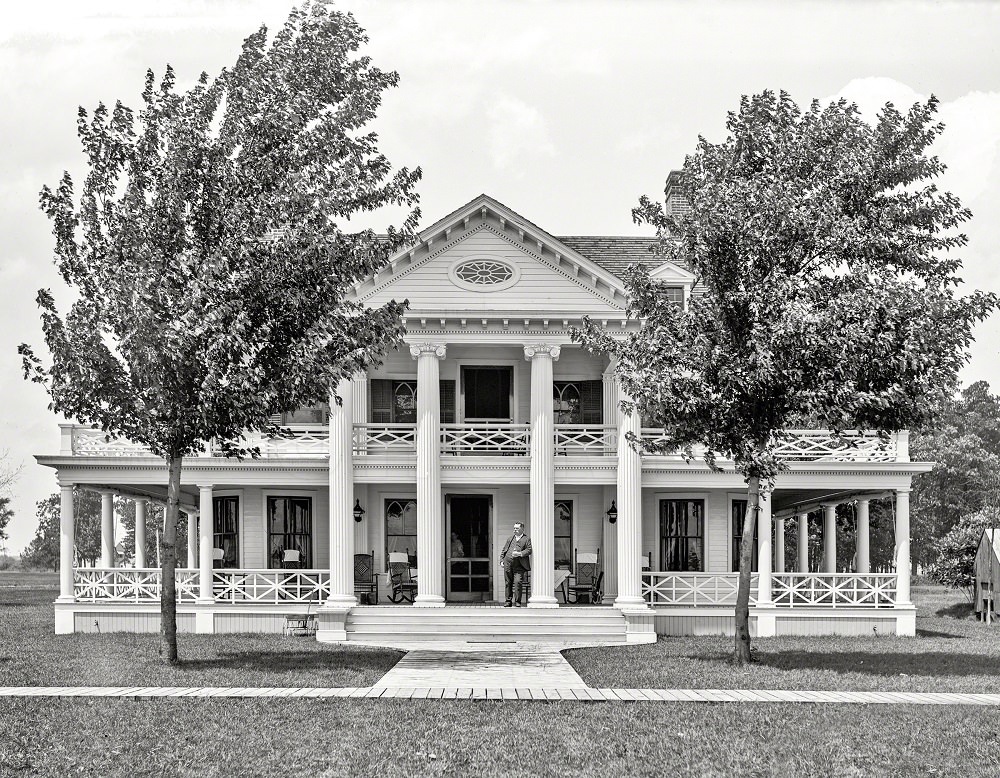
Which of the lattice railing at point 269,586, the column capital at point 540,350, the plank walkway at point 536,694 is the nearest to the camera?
the plank walkway at point 536,694

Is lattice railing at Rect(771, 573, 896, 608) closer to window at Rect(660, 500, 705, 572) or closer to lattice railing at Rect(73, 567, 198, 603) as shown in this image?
window at Rect(660, 500, 705, 572)

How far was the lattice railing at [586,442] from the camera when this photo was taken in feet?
85.7

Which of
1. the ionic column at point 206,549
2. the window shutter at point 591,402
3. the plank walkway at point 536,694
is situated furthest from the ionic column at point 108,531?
the plank walkway at point 536,694

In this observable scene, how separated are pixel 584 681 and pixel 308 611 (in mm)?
9207

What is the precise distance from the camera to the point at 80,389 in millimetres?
17203

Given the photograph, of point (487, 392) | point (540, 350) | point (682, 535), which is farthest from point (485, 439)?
point (682, 535)

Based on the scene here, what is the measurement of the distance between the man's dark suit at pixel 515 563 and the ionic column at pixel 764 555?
4.78 m

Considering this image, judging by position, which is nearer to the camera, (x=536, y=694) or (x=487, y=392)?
(x=536, y=694)

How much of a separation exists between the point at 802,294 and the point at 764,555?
30.5ft

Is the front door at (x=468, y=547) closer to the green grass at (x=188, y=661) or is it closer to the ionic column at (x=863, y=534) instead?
the green grass at (x=188, y=661)

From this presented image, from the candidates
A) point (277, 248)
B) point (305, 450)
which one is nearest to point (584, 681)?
point (277, 248)

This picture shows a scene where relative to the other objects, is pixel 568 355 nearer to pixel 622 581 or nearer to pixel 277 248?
pixel 622 581

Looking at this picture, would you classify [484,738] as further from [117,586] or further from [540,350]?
[117,586]

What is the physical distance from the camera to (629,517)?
25.2 metres
